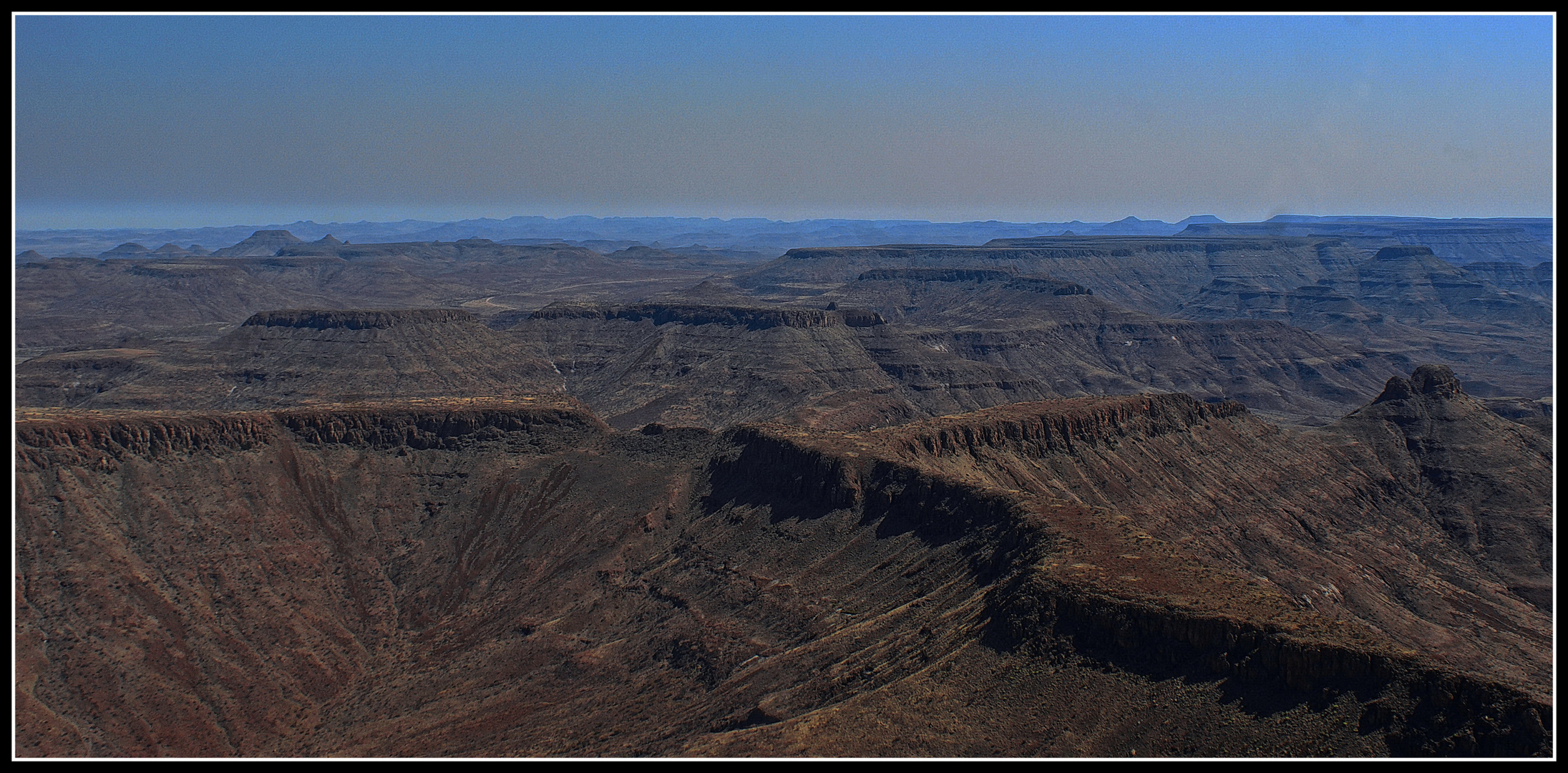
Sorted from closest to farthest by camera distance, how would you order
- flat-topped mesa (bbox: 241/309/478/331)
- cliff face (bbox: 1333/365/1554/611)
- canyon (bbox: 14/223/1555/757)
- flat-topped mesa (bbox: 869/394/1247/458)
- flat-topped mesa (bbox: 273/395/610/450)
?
1. canyon (bbox: 14/223/1555/757)
2. flat-topped mesa (bbox: 869/394/1247/458)
3. cliff face (bbox: 1333/365/1554/611)
4. flat-topped mesa (bbox: 273/395/610/450)
5. flat-topped mesa (bbox: 241/309/478/331)

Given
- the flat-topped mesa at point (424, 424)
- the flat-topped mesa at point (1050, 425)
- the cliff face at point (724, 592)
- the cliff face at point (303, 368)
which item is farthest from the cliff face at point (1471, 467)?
the cliff face at point (303, 368)

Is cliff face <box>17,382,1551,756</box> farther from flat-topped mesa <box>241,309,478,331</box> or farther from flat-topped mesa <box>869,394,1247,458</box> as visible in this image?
flat-topped mesa <box>241,309,478,331</box>

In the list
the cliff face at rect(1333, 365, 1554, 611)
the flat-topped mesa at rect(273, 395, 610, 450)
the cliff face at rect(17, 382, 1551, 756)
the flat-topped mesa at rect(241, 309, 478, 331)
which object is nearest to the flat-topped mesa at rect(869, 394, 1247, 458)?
the cliff face at rect(17, 382, 1551, 756)

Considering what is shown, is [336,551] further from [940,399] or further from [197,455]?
[940,399]

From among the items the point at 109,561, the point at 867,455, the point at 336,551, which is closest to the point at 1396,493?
the point at 867,455

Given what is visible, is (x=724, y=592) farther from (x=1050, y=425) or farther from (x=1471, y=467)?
(x=1471, y=467)

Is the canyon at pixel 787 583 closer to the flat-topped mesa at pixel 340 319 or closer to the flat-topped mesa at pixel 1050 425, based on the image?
the flat-topped mesa at pixel 1050 425

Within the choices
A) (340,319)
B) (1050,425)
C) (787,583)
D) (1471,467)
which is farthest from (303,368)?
(1471,467)
